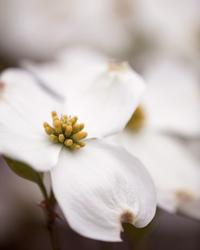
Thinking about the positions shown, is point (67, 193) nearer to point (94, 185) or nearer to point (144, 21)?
point (94, 185)

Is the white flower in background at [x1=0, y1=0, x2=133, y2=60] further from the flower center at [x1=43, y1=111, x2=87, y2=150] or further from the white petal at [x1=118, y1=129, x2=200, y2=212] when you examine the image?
the flower center at [x1=43, y1=111, x2=87, y2=150]

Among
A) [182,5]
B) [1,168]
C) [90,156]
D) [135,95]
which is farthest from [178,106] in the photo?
[182,5]

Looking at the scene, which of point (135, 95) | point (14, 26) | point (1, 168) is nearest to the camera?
point (135, 95)

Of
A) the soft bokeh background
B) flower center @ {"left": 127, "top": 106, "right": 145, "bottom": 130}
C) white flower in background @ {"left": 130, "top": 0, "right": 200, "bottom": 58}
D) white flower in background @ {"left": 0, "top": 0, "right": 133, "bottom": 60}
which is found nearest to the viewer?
flower center @ {"left": 127, "top": 106, "right": 145, "bottom": 130}

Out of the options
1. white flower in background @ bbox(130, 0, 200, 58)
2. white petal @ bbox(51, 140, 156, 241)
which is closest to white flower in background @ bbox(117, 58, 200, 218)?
white petal @ bbox(51, 140, 156, 241)

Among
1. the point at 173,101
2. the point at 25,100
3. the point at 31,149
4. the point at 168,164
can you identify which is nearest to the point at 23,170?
the point at 31,149

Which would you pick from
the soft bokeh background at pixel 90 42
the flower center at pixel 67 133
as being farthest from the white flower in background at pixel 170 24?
the flower center at pixel 67 133
